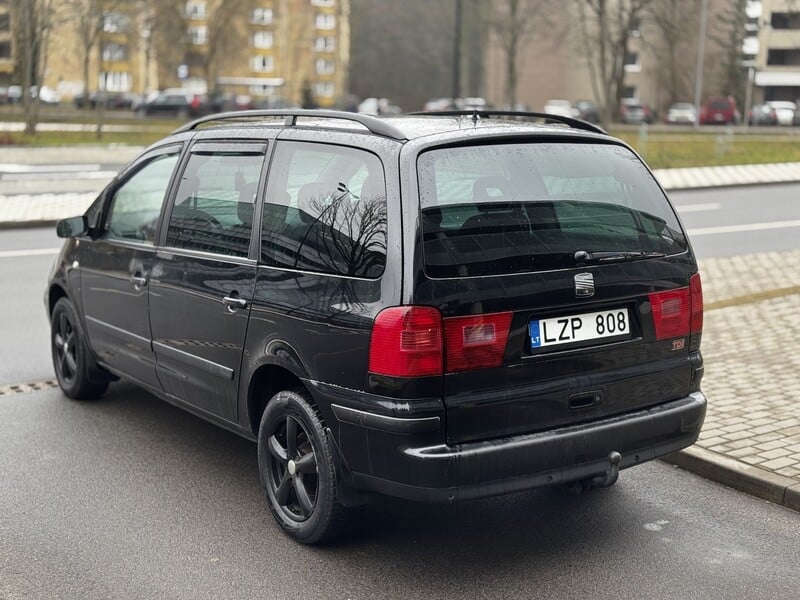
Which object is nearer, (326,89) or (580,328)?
(580,328)

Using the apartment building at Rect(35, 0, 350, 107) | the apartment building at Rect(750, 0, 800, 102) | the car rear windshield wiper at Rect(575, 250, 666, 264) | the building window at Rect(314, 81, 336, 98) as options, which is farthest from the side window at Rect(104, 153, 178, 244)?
the building window at Rect(314, 81, 336, 98)

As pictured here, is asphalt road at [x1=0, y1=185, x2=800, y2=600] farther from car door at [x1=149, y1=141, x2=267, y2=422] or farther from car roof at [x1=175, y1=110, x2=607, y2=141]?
car roof at [x1=175, y1=110, x2=607, y2=141]

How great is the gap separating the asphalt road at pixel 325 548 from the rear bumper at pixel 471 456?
1.31ft

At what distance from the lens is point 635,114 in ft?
220

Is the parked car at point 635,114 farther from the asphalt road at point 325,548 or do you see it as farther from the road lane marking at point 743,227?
the asphalt road at point 325,548

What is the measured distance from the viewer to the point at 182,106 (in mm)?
61469

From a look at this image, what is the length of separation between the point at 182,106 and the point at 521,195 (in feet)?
195

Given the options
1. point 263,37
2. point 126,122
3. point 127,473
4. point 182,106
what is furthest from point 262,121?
point 263,37

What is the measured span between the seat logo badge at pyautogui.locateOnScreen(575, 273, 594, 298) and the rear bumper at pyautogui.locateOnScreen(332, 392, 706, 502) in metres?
0.53

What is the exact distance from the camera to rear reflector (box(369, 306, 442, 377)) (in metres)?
4.00

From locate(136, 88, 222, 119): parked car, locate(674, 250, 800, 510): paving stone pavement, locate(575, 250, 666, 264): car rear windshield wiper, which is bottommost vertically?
locate(674, 250, 800, 510): paving stone pavement

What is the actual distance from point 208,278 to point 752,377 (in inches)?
A: 156

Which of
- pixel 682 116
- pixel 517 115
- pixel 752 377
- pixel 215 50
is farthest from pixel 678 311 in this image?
pixel 682 116

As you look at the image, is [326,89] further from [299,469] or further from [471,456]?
[471,456]
